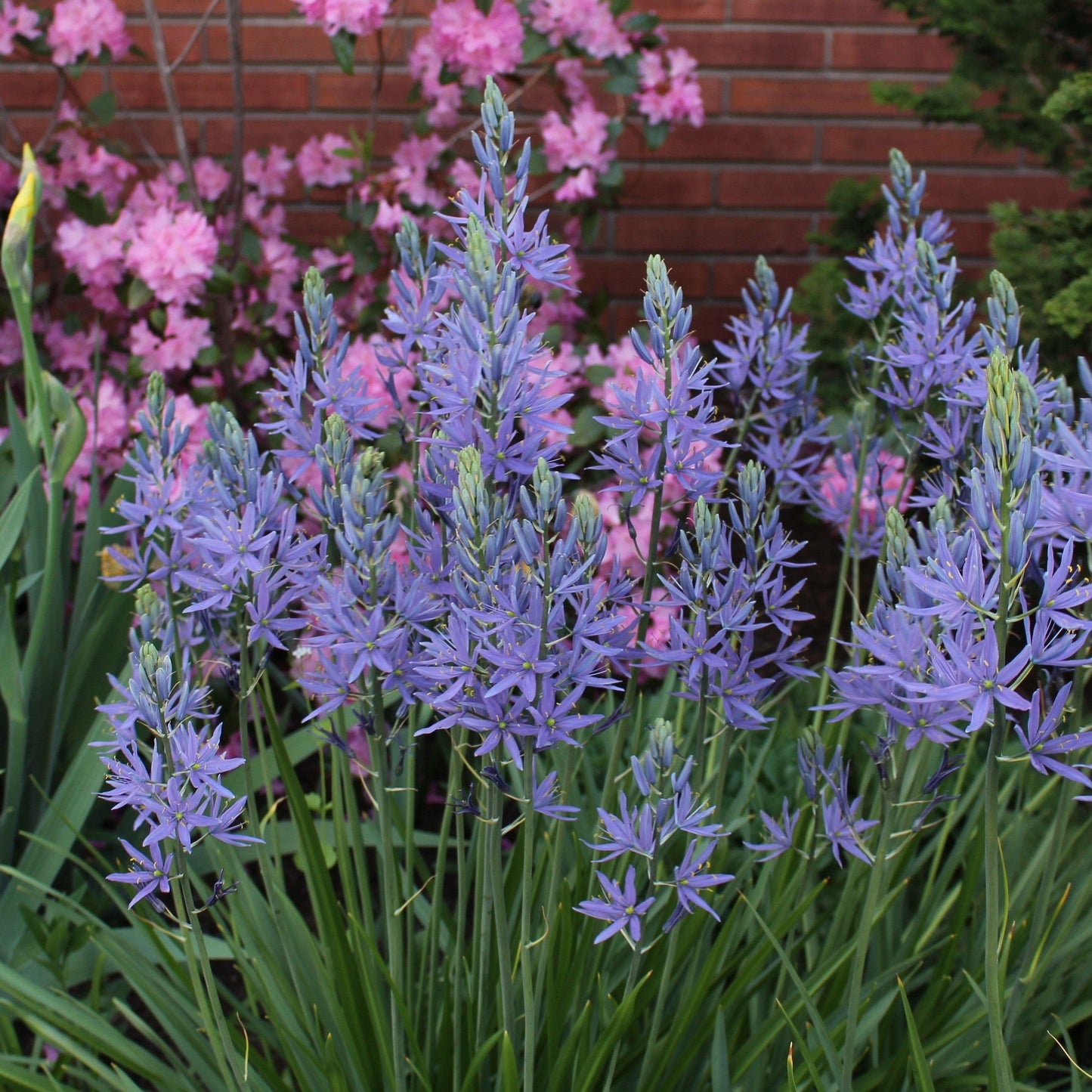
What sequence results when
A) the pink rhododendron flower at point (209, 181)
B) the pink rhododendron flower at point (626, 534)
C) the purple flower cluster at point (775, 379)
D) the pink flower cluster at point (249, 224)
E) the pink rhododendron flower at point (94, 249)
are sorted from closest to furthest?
the purple flower cluster at point (775, 379) < the pink rhododendron flower at point (626, 534) < the pink flower cluster at point (249, 224) < the pink rhododendron flower at point (94, 249) < the pink rhododendron flower at point (209, 181)

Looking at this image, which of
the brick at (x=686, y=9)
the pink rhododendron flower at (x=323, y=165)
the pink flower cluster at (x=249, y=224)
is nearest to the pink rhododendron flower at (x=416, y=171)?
the pink flower cluster at (x=249, y=224)

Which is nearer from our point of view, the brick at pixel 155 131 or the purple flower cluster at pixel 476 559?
the purple flower cluster at pixel 476 559

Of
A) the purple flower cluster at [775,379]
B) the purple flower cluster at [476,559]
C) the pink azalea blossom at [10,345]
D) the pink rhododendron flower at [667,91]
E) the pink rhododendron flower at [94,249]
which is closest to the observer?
the purple flower cluster at [476,559]

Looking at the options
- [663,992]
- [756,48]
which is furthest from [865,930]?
[756,48]

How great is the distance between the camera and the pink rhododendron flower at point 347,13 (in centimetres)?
271

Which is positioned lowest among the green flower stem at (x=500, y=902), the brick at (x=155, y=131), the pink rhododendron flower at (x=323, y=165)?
the green flower stem at (x=500, y=902)

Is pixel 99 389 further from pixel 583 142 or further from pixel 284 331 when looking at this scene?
pixel 583 142

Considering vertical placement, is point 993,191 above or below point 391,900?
above

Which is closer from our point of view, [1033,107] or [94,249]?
[94,249]

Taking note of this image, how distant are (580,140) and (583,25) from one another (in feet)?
0.95

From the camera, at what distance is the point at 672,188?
162 inches

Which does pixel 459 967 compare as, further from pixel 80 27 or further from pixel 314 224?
pixel 314 224

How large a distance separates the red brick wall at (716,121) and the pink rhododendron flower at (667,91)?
24.5 inches

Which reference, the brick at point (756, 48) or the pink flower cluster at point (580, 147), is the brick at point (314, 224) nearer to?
the pink flower cluster at point (580, 147)
